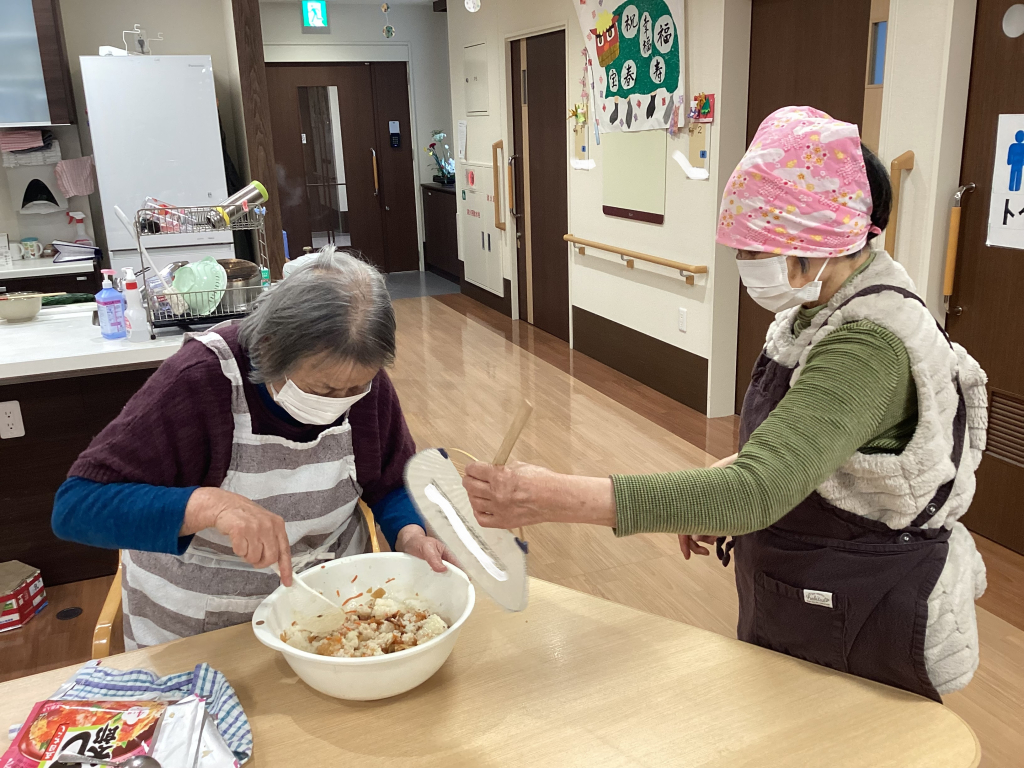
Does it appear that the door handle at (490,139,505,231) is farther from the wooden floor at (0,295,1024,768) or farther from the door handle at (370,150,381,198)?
the door handle at (370,150,381,198)

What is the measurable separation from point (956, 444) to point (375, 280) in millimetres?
909

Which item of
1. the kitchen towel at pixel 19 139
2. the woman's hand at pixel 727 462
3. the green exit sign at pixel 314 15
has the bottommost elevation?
the woman's hand at pixel 727 462

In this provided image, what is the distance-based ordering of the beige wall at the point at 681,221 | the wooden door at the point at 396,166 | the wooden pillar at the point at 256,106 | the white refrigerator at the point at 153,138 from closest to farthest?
1. the beige wall at the point at 681,221
2. the wooden pillar at the point at 256,106
3. the white refrigerator at the point at 153,138
4. the wooden door at the point at 396,166

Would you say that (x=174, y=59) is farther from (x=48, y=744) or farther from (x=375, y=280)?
(x=48, y=744)

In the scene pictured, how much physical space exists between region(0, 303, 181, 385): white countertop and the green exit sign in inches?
247

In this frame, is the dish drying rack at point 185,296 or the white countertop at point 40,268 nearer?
the dish drying rack at point 185,296

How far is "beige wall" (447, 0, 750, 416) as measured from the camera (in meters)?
4.04

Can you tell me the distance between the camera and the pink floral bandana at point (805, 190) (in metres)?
1.15

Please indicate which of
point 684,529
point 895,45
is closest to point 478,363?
point 895,45

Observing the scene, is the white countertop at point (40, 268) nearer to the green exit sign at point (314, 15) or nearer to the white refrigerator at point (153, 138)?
the white refrigerator at point (153, 138)

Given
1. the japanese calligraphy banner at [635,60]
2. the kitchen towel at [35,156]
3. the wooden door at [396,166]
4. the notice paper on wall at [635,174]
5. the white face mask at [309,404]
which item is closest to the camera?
the white face mask at [309,404]

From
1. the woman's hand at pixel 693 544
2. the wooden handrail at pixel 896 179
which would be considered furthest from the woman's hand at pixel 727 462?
the wooden handrail at pixel 896 179

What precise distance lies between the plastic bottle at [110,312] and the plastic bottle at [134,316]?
0.8 inches

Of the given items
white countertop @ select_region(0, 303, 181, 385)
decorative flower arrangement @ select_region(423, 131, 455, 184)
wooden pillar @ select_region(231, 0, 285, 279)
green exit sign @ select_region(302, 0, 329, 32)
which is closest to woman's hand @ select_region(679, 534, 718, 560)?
white countertop @ select_region(0, 303, 181, 385)
